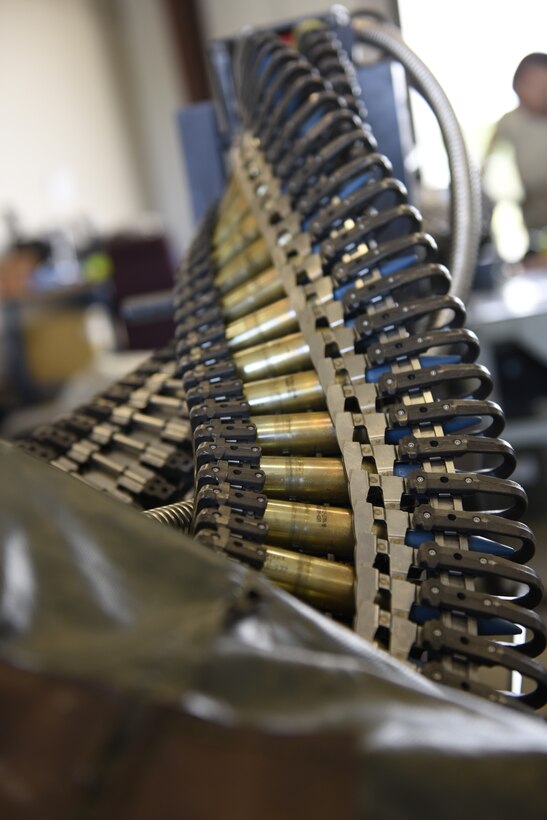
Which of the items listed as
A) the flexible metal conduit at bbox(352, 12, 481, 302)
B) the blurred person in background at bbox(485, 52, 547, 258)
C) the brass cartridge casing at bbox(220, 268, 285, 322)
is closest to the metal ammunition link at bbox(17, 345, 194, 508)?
the brass cartridge casing at bbox(220, 268, 285, 322)

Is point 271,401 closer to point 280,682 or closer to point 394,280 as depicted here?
point 394,280

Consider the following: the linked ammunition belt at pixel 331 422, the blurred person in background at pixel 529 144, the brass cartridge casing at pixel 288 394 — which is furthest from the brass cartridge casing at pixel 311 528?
the blurred person in background at pixel 529 144

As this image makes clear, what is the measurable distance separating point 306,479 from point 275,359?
185 millimetres

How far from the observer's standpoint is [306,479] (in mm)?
916

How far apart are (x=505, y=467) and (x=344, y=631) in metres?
0.36

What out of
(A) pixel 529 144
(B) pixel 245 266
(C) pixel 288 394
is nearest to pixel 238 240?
(B) pixel 245 266

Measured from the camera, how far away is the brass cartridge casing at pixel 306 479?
2.99ft

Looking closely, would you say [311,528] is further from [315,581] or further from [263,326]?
[263,326]

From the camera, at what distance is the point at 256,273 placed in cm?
120

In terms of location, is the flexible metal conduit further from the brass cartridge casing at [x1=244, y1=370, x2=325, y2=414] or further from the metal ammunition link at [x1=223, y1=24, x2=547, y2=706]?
the brass cartridge casing at [x1=244, y1=370, x2=325, y2=414]

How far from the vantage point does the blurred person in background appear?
3.98m

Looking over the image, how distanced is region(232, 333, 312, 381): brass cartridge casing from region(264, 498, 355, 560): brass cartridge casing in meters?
0.20

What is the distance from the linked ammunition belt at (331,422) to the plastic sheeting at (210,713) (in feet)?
0.66

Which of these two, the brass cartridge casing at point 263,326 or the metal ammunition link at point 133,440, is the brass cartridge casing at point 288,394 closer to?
the brass cartridge casing at point 263,326
